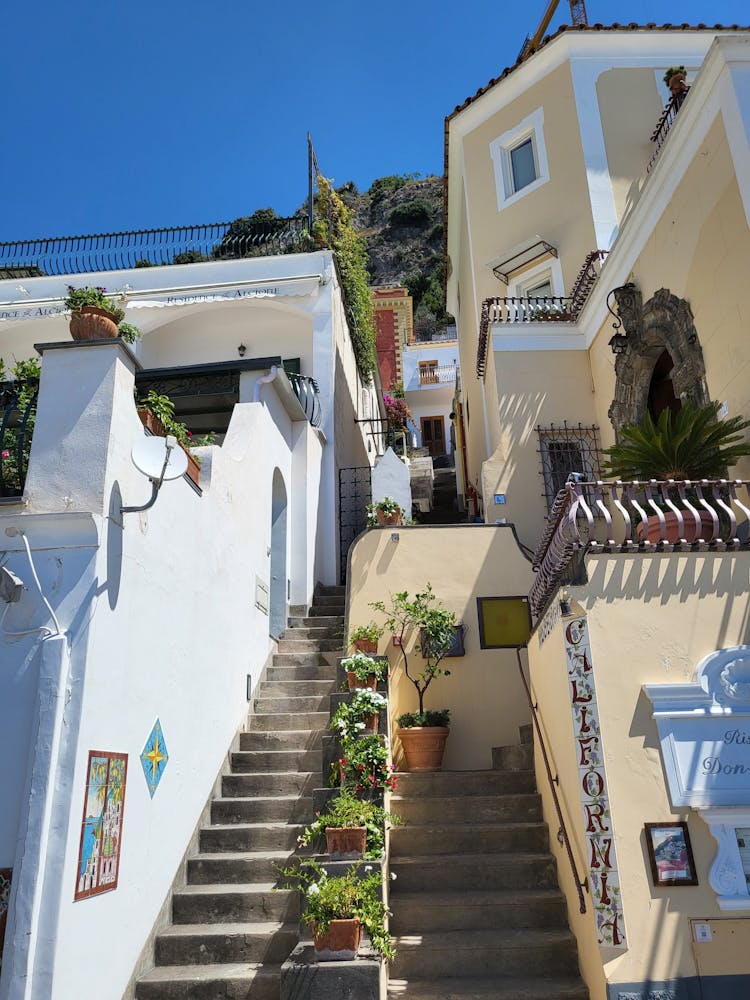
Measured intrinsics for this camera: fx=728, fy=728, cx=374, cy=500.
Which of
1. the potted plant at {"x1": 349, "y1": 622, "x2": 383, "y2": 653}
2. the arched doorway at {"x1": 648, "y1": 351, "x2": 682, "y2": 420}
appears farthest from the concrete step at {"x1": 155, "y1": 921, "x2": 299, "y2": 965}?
A: the arched doorway at {"x1": 648, "y1": 351, "x2": 682, "y2": 420}

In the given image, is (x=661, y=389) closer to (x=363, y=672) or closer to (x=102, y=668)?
(x=363, y=672)

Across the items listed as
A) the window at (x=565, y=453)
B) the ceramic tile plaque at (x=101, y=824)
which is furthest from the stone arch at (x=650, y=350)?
the ceramic tile plaque at (x=101, y=824)

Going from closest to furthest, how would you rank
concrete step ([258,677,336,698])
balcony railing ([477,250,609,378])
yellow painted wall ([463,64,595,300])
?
concrete step ([258,677,336,698])
balcony railing ([477,250,609,378])
yellow painted wall ([463,64,595,300])

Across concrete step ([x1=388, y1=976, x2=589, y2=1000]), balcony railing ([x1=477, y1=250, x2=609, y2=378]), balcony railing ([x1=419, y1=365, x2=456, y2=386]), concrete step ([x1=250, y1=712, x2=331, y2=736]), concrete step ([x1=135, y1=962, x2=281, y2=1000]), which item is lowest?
concrete step ([x1=388, y1=976, x2=589, y2=1000])

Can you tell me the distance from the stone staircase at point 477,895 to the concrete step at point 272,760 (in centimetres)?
90

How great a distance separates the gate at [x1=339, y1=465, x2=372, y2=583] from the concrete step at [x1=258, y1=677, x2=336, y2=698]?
12.7 feet

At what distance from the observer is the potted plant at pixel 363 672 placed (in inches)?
275

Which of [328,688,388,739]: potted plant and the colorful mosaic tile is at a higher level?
[328,688,388,739]: potted plant

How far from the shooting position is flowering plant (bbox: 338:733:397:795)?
5.71 m

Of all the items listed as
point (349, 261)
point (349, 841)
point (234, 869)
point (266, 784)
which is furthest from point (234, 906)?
point (349, 261)

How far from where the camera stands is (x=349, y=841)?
512 cm

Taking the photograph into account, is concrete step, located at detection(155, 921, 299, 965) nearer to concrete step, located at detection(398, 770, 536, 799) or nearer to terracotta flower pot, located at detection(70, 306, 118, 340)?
concrete step, located at detection(398, 770, 536, 799)

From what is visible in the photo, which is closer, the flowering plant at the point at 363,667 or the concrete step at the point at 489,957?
the concrete step at the point at 489,957

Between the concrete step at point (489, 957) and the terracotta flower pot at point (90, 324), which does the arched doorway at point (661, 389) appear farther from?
the terracotta flower pot at point (90, 324)
